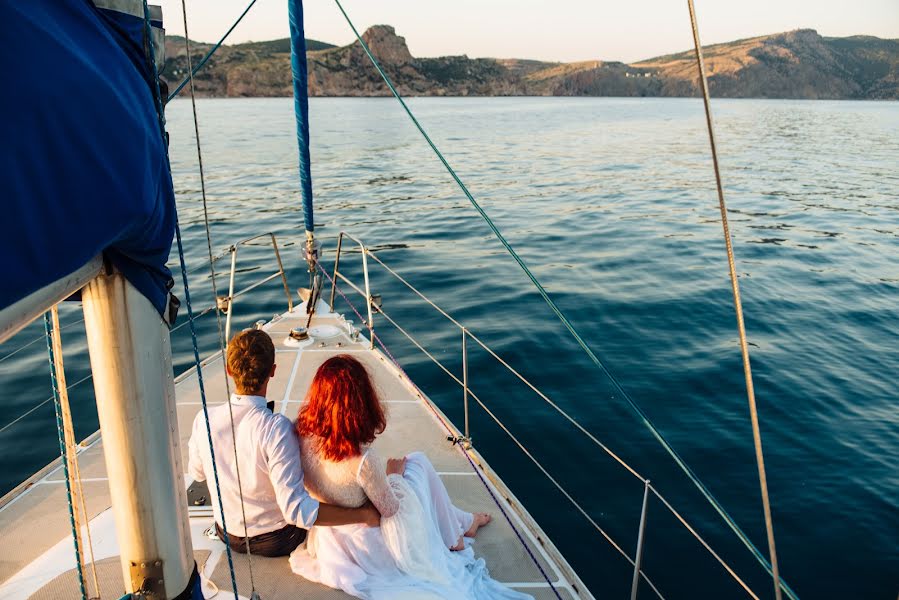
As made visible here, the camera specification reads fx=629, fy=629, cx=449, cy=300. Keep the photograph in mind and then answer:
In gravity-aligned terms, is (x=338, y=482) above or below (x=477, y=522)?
above

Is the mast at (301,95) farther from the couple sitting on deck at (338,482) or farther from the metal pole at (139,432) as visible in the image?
the metal pole at (139,432)

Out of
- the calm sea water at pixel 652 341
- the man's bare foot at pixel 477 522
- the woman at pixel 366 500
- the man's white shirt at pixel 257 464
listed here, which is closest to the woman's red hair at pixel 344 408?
the woman at pixel 366 500

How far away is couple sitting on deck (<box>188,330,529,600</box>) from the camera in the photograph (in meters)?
2.42

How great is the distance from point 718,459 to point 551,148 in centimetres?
2717

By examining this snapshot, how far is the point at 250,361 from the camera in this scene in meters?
2.55

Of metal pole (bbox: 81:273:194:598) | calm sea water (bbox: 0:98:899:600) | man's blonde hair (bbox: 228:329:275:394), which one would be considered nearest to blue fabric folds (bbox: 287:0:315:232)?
calm sea water (bbox: 0:98:899:600)

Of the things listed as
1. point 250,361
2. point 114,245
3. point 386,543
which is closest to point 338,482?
point 386,543

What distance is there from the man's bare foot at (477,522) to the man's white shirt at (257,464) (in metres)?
0.97

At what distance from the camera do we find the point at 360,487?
99.7 inches

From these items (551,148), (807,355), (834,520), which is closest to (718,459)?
(834,520)

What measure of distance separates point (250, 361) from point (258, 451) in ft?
1.19

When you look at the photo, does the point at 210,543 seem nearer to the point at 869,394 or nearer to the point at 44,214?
the point at 44,214

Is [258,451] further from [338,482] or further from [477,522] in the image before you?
[477,522]

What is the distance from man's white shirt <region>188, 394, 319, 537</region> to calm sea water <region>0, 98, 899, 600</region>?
2.54 m
